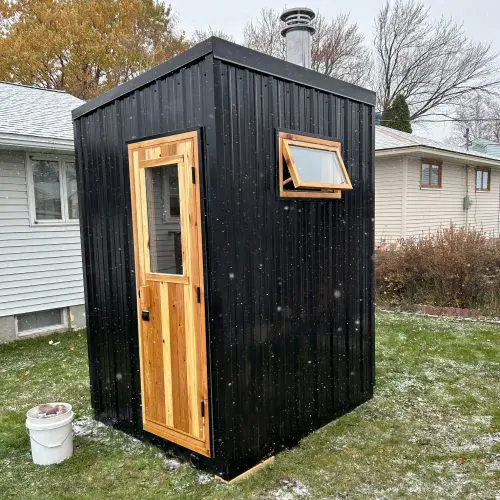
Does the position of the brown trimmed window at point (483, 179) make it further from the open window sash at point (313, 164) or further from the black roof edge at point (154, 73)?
the black roof edge at point (154, 73)

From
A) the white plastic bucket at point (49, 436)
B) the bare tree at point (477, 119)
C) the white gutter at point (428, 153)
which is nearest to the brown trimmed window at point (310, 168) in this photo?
the white plastic bucket at point (49, 436)

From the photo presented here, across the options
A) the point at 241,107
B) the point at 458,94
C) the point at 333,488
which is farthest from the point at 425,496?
the point at 458,94

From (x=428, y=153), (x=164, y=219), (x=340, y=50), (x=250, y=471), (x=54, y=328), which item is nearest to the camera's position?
(x=250, y=471)

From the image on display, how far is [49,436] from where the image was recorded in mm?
3012

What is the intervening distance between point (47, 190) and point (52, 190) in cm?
7

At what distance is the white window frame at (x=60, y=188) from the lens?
6246mm

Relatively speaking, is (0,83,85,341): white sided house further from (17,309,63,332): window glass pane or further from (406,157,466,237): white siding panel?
(406,157,466,237): white siding panel

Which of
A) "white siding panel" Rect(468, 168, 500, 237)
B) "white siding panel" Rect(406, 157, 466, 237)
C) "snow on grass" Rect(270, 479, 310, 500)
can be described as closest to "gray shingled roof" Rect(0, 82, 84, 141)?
"snow on grass" Rect(270, 479, 310, 500)

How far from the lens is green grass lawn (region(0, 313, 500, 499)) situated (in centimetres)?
273

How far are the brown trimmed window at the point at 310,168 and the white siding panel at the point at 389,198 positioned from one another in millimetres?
8598

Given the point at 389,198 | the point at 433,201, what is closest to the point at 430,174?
the point at 433,201

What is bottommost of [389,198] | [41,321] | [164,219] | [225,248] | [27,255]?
[41,321]

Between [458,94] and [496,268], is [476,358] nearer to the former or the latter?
[496,268]

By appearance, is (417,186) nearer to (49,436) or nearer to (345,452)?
(345,452)
